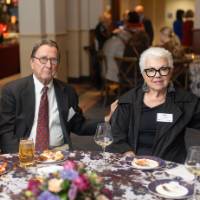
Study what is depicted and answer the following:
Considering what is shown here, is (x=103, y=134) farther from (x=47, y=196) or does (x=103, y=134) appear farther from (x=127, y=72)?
(x=127, y=72)

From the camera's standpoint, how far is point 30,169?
6.55 ft

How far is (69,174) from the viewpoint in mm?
1298

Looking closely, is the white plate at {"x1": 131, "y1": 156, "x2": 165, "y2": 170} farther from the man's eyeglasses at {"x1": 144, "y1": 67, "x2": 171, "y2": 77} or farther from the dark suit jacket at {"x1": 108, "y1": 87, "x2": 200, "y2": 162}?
the man's eyeglasses at {"x1": 144, "y1": 67, "x2": 171, "y2": 77}

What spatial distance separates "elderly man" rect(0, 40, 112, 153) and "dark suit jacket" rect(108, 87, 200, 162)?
40cm

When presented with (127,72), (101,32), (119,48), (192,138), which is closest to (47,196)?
(192,138)

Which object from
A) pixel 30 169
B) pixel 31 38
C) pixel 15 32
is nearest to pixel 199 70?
pixel 31 38

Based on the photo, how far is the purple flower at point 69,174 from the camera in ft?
4.23

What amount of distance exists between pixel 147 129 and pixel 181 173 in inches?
28.5

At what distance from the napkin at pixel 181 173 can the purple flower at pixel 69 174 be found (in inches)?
29.9

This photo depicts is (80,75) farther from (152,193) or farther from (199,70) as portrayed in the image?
(152,193)

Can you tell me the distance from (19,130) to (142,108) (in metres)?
0.84

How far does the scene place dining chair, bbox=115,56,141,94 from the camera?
21.7 feet

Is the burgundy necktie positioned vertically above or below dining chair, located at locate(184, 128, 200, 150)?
above

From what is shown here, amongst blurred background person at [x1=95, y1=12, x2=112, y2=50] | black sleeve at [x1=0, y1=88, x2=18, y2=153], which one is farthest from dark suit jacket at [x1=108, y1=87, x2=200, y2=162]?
blurred background person at [x1=95, y1=12, x2=112, y2=50]
